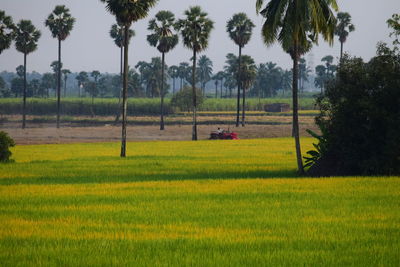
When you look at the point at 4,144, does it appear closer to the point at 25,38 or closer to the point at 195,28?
the point at 195,28

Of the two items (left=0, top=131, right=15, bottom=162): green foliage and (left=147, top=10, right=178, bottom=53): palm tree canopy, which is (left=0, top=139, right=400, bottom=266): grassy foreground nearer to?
(left=0, top=131, right=15, bottom=162): green foliage

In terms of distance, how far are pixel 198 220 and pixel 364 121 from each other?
56.2 feet

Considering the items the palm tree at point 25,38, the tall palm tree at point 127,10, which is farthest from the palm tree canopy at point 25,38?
the tall palm tree at point 127,10

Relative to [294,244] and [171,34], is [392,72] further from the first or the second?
[171,34]

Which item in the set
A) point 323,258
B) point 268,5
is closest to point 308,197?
point 323,258

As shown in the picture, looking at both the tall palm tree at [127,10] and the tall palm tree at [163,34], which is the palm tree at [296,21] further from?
the tall palm tree at [163,34]

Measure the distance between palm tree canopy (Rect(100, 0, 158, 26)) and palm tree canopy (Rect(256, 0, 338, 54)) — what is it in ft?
61.4

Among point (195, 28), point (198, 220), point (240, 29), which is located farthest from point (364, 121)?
point (240, 29)

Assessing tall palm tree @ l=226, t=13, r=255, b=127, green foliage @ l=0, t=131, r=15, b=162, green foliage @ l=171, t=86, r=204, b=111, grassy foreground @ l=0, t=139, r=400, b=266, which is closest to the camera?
grassy foreground @ l=0, t=139, r=400, b=266

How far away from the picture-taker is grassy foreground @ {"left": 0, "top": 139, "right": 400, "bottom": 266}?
49.4 feet

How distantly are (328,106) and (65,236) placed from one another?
23121mm

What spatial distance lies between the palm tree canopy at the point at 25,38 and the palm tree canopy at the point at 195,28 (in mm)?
40815

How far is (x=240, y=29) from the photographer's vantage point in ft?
393

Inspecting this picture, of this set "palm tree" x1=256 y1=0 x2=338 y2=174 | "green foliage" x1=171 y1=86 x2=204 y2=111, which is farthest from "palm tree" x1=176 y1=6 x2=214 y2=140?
"green foliage" x1=171 y1=86 x2=204 y2=111
